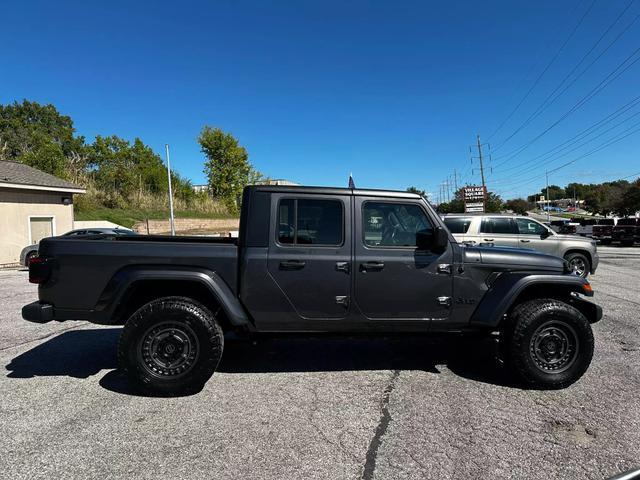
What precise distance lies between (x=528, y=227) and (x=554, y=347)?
9.37m

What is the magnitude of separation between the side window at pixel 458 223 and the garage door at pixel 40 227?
16192mm

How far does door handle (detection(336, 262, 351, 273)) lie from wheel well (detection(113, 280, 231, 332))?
3.90ft

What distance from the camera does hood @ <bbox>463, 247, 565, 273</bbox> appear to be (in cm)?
427

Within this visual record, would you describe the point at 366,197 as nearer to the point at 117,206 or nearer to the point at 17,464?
the point at 17,464

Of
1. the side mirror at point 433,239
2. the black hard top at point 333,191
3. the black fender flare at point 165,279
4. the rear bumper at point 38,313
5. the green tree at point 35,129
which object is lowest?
the rear bumper at point 38,313

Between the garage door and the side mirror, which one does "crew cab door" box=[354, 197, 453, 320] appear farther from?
the garage door

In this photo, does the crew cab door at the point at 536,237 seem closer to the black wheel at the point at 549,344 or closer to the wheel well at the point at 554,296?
the wheel well at the point at 554,296

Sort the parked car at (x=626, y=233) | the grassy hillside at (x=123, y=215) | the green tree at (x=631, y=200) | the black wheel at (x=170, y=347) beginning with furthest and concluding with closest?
1. the green tree at (x=631, y=200)
2. the parked car at (x=626, y=233)
3. the grassy hillside at (x=123, y=215)
4. the black wheel at (x=170, y=347)

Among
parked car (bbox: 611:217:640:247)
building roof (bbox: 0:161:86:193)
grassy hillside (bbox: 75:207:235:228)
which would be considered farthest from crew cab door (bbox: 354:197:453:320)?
parked car (bbox: 611:217:640:247)

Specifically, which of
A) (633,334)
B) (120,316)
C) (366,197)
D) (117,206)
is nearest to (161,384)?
(120,316)

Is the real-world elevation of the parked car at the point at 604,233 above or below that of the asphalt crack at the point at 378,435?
above

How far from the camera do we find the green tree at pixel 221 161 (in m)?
44.7

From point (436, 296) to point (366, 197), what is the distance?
1202mm

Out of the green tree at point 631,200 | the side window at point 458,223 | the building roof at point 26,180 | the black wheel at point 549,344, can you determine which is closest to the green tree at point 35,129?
the building roof at point 26,180
